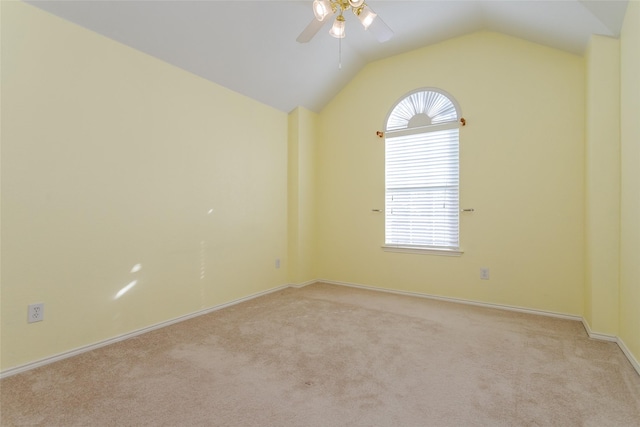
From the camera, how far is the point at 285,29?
3031 millimetres

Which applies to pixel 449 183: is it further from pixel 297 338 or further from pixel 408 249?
pixel 297 338

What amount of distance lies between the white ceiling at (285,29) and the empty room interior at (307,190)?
0.07ft

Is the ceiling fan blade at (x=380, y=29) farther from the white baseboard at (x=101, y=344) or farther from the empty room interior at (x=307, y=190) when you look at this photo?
the white baseboard at (x=101, y=344)

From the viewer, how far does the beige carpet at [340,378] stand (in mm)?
1548

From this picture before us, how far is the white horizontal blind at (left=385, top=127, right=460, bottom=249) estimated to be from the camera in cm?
354

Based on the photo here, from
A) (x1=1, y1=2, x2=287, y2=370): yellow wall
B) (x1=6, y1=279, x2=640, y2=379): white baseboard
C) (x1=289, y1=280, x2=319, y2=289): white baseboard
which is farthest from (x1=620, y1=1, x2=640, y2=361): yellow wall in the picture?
(x1=1, y1=2, x2=287, y2=370): yellow wall

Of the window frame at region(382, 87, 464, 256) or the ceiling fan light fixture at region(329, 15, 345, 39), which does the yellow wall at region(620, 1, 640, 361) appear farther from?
the ceiling fan light fixture at region(329, 15, 345, 39)

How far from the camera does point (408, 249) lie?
12.5 ft

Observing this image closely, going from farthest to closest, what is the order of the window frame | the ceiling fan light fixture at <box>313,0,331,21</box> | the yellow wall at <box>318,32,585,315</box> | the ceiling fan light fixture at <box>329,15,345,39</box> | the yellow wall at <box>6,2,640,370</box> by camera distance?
the window frame
the yellow wall at <box>318,32,585,315</box>
the ceiling fan light fixture at <box>329,15,345,39</box>
the yellow wall at <box>6,2,640,370</box>
the ceiling fan light fixture at <box>313,0,331,21</box>

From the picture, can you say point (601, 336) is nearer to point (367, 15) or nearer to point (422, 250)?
point (422, 250)

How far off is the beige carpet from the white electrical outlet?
0.32m

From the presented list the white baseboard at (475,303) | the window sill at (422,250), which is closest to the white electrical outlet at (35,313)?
the white baseboard at (475,303)

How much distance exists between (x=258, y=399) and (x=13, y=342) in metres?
1.59

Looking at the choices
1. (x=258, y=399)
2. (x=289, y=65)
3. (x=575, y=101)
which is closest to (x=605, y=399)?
(x=258, y=399)
